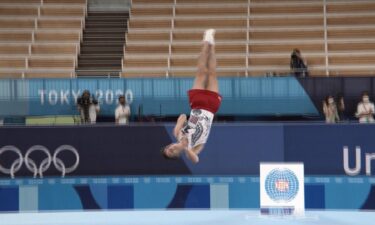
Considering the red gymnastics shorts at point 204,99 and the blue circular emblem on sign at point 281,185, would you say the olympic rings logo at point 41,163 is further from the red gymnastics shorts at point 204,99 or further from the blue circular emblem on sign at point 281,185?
the red gymnastics shorts at point 204,99

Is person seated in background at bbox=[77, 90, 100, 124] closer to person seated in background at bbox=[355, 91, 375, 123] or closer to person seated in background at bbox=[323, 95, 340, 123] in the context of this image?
person seated in background at bbox=[323, 95, 340, 123]

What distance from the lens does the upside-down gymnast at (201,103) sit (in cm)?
1139

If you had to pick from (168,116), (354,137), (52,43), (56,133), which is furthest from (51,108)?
(354,137)

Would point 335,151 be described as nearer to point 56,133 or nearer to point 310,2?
point 56,133

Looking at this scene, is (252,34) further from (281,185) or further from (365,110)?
(281,185)

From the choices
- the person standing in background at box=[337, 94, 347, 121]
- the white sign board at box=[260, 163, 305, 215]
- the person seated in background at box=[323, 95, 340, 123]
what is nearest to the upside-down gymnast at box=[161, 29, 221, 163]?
the white sign board at box=[260, 163, 305, 215]

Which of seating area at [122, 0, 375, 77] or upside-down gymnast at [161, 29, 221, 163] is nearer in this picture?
upside-down gymnast at [161, 29, 221, 163]

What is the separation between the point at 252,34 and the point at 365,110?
5616mm

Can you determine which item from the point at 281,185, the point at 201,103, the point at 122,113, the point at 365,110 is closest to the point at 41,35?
the point at 122,113

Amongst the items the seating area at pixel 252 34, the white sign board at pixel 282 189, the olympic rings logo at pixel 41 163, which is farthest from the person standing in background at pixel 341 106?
the olympic rings logo at pixel 41 163

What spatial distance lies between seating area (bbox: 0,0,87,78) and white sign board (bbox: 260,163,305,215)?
742 centimetres

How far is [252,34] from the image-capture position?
68.3ft

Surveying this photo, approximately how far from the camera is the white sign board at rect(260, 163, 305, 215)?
1291 centimetres

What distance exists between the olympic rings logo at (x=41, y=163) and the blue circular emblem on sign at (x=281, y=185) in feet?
14.2
